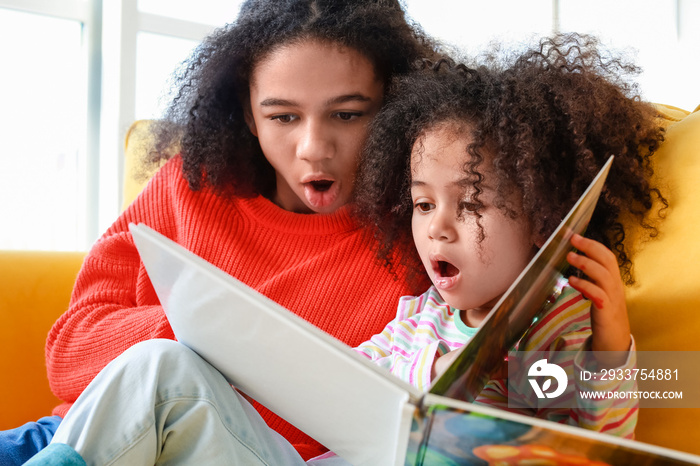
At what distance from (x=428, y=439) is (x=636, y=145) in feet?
1.84

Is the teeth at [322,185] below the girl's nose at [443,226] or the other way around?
the other way around

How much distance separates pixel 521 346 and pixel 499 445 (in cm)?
43

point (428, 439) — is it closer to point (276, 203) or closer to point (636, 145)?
point (636, 145)

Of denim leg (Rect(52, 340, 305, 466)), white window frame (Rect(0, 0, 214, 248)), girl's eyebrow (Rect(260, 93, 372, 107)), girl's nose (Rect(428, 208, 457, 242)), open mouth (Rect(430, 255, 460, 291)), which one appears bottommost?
denim leg (Rect(52, 340, 305, 466))

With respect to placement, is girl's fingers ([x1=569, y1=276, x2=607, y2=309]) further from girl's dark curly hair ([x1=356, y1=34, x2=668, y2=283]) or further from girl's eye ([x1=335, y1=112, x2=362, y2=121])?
girl's eye ([x1=335, y1=112, x2=362, y2=121])

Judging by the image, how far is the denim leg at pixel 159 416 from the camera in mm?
600

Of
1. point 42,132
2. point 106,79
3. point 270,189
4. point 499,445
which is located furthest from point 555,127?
point 42,132

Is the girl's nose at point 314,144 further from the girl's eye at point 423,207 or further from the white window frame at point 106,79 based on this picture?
the white window frame at point 106,79

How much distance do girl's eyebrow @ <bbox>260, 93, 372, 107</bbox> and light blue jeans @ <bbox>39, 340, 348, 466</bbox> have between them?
472mm

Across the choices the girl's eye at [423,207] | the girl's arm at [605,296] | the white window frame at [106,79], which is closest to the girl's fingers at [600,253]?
the girl's arm at [605,296]

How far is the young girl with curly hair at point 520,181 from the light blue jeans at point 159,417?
22 centimetres

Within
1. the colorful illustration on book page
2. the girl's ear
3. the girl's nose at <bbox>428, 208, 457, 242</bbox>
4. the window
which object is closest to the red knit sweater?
the girl's ear

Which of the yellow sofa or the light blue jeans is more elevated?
the yellow sofa

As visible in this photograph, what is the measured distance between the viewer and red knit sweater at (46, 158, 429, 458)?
1.04m
